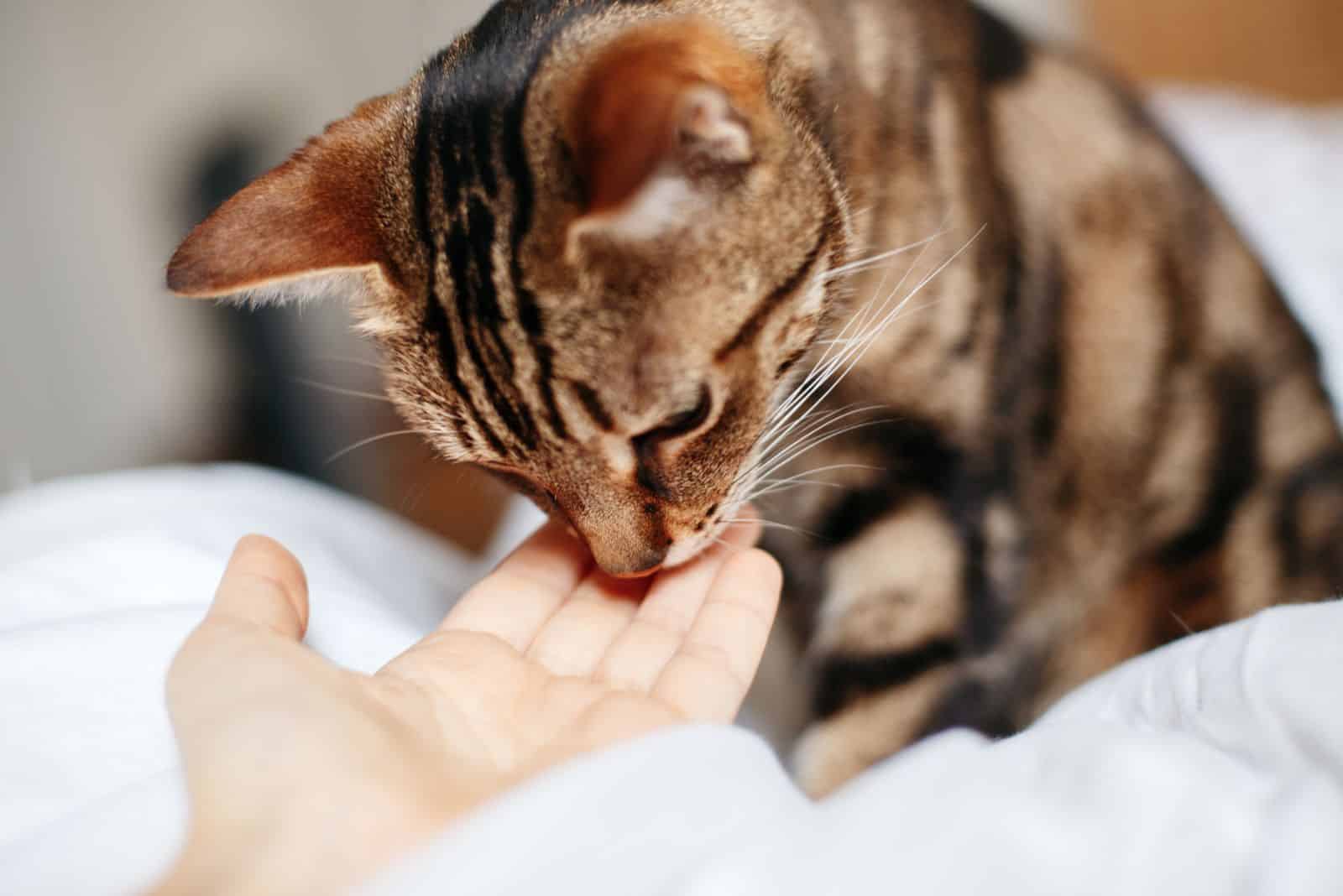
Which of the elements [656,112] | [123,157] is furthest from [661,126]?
[123,157]

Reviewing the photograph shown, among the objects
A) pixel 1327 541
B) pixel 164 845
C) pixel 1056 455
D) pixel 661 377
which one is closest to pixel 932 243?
pixel 1056 455

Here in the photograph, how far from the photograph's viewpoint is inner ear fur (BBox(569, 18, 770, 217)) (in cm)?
68

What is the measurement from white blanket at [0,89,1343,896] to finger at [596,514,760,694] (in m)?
0.21

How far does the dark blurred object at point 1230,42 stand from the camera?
8.70 feet

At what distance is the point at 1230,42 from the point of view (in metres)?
2.74

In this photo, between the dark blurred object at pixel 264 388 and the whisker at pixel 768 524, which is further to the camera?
the dark blurred object at pixel 264 388

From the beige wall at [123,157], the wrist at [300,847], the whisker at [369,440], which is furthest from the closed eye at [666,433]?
the beige wall at [123,157]

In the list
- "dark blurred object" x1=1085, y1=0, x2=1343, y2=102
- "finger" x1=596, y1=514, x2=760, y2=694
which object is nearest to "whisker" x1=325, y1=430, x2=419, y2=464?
"finger" x1=596, y1=514, x2=760, y2=694

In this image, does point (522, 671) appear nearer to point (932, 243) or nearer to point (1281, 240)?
point (932, 243)

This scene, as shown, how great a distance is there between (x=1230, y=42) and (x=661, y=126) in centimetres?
272

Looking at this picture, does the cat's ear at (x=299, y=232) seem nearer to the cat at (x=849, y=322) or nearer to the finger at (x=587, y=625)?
the cat at (x=849, y=322)

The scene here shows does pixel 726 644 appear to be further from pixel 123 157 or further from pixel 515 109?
pixel 123 157

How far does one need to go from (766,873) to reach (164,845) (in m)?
0.41

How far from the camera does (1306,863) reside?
0.59m
